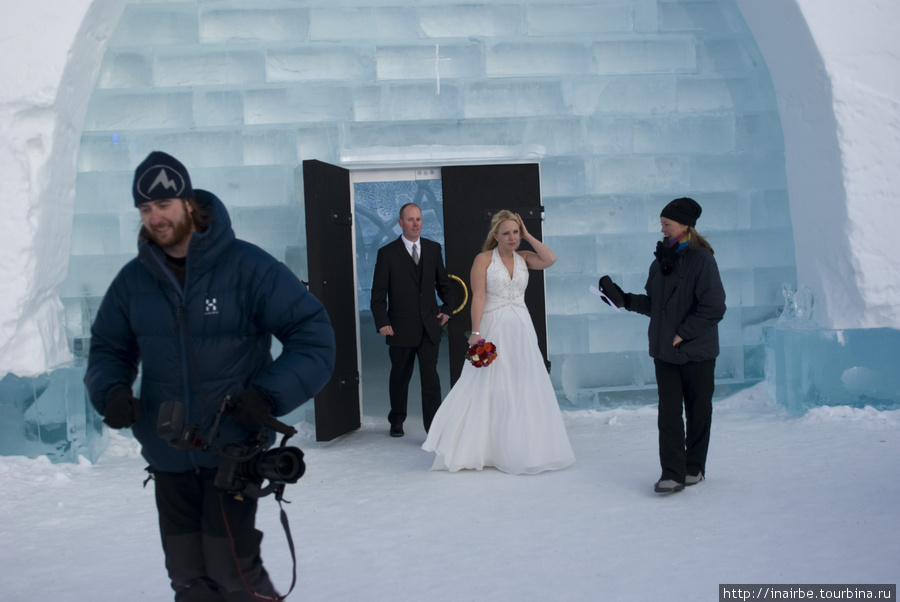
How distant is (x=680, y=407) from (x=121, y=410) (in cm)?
302

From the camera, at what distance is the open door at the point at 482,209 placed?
6.56 m

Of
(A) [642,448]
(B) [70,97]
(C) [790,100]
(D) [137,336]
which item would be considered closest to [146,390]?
(D) [137,336]

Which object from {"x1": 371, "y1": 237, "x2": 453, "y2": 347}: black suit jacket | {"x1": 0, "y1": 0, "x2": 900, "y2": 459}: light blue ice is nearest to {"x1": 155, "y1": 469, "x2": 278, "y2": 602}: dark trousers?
{"x1": 371, "y1": 237, "x2": 453, "y2": 347}: black suit jacket

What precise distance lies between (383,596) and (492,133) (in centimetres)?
441

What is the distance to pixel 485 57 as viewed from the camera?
673cm

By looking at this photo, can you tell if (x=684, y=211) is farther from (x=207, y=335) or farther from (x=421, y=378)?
(x=207, y=335)

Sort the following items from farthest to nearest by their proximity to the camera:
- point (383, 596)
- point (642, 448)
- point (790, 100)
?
point (790, 100), point (642, 448), point (383, 596)

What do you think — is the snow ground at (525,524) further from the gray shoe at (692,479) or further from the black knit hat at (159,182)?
the black knit hat at (159,182)

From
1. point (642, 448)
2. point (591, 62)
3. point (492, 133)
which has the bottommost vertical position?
point (642, 448)

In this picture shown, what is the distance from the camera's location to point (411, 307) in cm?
616

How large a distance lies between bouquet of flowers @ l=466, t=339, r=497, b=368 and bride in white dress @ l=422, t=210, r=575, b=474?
0.31 ft

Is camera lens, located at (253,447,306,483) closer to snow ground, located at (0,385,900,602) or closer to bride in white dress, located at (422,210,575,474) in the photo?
snow ground, located at (0,385,900,602)

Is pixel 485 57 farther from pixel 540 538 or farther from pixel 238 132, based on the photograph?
pixel 540 538

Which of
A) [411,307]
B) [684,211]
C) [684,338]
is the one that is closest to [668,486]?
[684,338]
